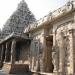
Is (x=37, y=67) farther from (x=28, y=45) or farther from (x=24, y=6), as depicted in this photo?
(x=24, y=6)

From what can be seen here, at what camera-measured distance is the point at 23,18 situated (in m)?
32.1

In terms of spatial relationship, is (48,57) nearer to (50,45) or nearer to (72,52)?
(50,45)

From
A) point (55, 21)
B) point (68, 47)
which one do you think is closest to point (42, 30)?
point (55, 21)

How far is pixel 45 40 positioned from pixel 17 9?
51.2 ft

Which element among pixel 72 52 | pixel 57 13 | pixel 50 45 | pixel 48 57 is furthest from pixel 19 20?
pixel 72 52

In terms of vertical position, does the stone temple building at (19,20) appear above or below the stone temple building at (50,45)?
above

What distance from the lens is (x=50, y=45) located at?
17.5 m

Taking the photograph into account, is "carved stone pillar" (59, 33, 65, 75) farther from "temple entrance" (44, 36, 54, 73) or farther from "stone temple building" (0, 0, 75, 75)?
"temple entrance" (44, 36, 54, 73)

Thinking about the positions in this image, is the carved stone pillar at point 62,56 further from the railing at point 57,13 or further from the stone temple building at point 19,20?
the stone temple building at point 19,20

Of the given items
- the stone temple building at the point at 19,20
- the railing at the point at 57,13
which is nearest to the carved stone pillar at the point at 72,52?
the railing at the point at 57,13

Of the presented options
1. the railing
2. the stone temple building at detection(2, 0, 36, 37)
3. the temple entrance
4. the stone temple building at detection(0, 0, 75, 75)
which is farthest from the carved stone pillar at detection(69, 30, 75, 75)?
the stone temple building at detection(2, 0, 36, 37)

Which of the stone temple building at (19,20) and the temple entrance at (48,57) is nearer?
the temple entrance at (48,57)

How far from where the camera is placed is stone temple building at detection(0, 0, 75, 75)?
Answer: 13.5 meters

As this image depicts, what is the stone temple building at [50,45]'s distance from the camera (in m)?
13.5
